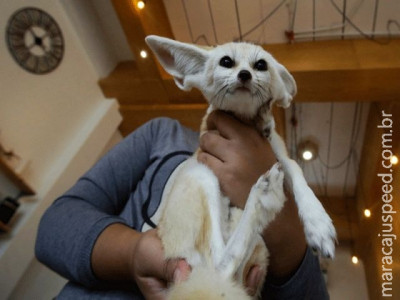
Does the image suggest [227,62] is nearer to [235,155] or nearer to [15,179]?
[235,155]

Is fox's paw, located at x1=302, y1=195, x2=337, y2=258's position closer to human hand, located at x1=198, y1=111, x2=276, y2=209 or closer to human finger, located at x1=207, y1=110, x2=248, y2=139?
human hand, located at x1=198, y1=111, x2=276, y2=209

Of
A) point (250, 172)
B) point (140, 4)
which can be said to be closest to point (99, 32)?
point (140, 4)

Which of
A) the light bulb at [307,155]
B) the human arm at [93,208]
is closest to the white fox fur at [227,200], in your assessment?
the human arm at [93,208]

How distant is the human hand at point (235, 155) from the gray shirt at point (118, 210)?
0.75 feet

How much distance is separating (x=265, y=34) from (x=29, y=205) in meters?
1.36

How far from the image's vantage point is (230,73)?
0.74 metres

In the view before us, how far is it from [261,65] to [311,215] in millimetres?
360

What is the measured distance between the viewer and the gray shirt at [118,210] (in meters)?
0.85

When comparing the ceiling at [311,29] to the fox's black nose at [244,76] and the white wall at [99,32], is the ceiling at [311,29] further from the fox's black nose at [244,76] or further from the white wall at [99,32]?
the fox's black nose at [244,76]

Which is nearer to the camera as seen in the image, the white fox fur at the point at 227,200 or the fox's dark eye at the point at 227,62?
the white fox fur at the point at 227,200

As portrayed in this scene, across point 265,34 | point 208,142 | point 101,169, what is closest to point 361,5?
point 265,34

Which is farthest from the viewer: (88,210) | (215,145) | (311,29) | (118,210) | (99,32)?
(99,32)

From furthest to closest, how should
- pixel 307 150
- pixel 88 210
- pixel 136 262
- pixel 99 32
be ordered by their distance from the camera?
pixel 99 32 → pixel 307 150 → pixel 88 210 → pixel 136 262

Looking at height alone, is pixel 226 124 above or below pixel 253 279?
above
